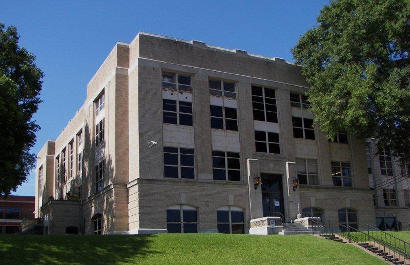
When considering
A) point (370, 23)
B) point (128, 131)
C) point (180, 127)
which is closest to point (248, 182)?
point (180, 127)

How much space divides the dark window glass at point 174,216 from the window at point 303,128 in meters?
12.3

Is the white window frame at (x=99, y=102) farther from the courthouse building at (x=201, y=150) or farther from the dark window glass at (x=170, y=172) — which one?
the dark window glass at (x=170, y=172)

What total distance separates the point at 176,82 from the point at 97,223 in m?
12.0

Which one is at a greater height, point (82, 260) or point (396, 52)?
point (396, 52)

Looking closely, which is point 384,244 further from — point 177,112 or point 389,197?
point 389,197

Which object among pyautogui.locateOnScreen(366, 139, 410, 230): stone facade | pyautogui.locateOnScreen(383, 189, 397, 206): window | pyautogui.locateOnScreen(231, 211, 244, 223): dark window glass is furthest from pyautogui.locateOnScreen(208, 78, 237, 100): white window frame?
pyautogui.locateOnScreen(383, 189, 397, 206): window

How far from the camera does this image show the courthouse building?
1373 inches

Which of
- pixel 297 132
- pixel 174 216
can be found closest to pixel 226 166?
pixel 174 216

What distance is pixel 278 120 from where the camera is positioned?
1607 inches

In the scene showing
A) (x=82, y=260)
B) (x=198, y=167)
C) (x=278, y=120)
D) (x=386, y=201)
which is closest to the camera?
(x=82, y=260)

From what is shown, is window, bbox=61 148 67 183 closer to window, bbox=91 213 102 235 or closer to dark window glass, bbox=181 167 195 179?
window, bbox=91 213 102 235

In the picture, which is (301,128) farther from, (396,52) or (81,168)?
(81,168)

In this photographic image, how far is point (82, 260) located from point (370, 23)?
26.2 m

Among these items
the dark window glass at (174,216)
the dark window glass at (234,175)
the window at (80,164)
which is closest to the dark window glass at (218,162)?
the dark window glass at (234,175)
